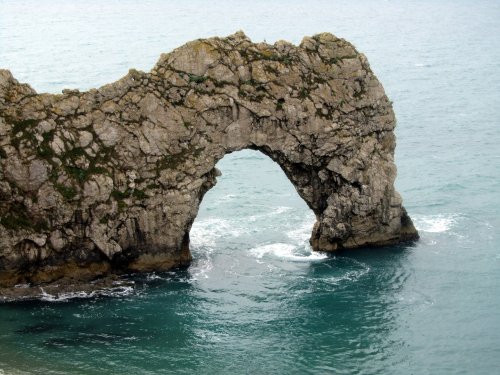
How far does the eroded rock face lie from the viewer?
241 ft

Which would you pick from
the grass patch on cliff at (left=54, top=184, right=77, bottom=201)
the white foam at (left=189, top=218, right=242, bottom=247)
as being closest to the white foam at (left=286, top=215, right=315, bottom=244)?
the white foam at (left=189, top=218, right=242, bottom=247)

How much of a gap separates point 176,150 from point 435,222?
3216cm

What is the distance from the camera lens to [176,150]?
77500mm

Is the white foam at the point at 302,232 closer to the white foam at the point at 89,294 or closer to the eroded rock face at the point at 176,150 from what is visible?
the eroded rock face at the point at 176,150

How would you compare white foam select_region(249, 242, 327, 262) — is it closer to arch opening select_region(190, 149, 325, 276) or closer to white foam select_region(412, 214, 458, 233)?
arch opening select_region(190, 149, 325, 276)

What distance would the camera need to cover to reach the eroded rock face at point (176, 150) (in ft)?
241

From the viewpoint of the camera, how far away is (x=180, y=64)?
253ft

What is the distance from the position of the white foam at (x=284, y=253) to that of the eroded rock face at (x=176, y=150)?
1.83 meters

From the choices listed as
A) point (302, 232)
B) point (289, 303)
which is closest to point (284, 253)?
point (302, 232)

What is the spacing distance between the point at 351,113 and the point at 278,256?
16.1 m

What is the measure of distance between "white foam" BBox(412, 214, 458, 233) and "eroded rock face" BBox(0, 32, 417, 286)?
6573 mm

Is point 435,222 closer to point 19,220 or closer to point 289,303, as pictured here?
point 289,303

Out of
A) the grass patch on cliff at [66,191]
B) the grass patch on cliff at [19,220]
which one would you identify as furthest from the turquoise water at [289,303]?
the grass patch on cliff at [66,191]

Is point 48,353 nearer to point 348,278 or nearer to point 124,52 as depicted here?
point 348,278
